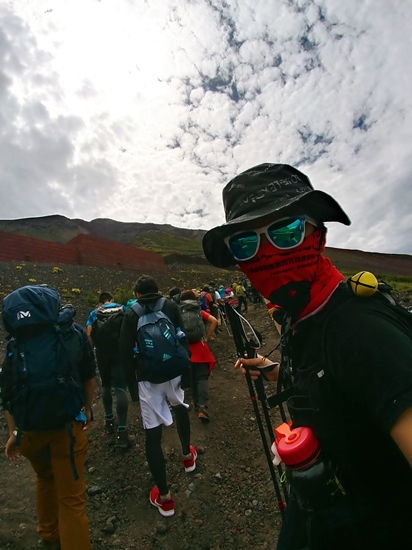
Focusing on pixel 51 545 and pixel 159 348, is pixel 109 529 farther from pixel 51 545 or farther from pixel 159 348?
pixel 159 348

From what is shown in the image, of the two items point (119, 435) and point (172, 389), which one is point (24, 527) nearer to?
point (119, 435)

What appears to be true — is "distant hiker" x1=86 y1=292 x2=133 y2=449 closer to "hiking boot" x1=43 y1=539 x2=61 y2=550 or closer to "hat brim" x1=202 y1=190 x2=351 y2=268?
"hiking boot" x1=43 y1=539 x2=61 y2=550

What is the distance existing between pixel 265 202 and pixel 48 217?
425 feet

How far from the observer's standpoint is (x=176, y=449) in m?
4.46

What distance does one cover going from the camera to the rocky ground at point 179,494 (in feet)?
10.1

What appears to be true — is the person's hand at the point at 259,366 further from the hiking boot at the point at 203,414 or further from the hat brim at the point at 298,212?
the hiking boot at the point at 203,414

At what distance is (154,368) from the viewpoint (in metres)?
3.18

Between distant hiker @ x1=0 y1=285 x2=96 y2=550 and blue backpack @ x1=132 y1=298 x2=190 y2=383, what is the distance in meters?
0.73

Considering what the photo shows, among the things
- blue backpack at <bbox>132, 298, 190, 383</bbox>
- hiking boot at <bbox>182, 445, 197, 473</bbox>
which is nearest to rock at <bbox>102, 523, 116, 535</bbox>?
hiking boot at <bbox>182, 445, 197, 473</bbox>

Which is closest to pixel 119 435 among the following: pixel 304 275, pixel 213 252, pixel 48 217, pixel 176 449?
pixel 176 449

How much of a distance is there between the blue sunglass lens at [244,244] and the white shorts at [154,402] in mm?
2313

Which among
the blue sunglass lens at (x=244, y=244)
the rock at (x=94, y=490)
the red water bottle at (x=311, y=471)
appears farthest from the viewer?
the rock at (x=94, y=490)

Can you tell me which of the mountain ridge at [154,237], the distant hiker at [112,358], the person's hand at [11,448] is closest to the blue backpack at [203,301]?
the distant hiker at [112,358]

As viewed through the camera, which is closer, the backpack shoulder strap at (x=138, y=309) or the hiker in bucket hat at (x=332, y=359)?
the hiker in bucket hat at (x=332, y=359)
